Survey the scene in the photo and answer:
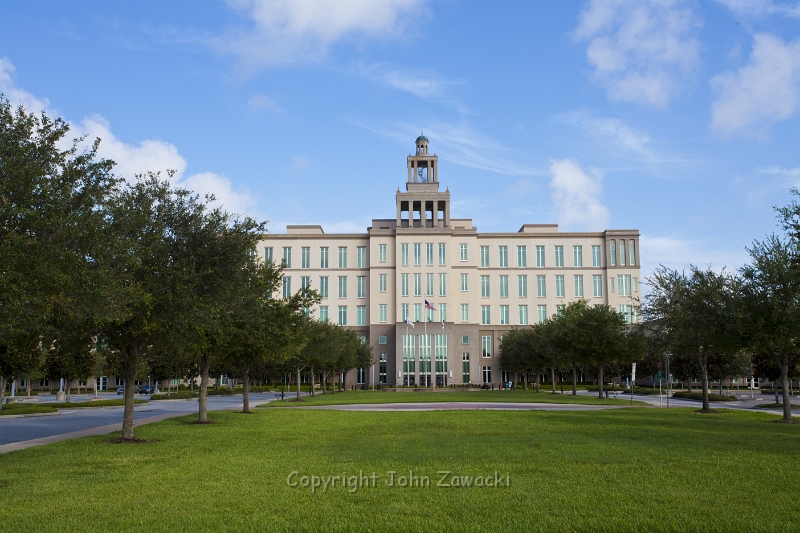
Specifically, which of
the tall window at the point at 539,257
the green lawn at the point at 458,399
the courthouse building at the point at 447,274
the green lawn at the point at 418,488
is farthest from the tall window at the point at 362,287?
the green lawn at the point at 418,488

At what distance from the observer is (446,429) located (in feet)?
78.2

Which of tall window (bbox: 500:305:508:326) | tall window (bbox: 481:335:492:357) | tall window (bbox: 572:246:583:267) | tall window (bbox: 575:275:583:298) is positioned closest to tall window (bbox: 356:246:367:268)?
tall window (bbox: 481:335:492:357)

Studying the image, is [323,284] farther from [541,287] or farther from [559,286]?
[559,286]

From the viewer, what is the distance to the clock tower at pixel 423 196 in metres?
109

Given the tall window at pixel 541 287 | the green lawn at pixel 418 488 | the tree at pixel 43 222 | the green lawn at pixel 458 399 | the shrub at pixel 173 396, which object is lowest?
the shrub at pixel 173 396

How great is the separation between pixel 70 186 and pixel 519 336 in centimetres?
7328

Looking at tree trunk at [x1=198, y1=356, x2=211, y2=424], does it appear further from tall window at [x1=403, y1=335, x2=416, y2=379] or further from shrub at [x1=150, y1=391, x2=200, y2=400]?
tall window at [x1=403, y1=335, x2=416, y2=379]

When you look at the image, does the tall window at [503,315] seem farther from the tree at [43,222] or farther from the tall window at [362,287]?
the tree at [43,222]

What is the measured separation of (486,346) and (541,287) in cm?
1310

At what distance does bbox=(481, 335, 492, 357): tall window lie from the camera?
112 meters

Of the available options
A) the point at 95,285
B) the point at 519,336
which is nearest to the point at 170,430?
the point at 95,285

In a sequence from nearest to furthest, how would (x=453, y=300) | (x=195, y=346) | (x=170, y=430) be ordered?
(x=195, y=346)
(x=170, y=430)
(x=453, y=300)

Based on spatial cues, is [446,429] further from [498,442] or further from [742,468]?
[742,468]

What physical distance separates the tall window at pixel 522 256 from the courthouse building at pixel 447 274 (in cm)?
16
